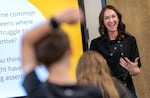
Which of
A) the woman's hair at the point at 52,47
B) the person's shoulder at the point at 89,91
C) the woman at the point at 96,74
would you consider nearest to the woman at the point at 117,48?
the woman at the point at 96,74

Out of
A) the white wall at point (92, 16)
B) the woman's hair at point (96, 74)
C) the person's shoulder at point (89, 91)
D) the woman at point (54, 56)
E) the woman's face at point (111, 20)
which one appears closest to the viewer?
the woman at point (54, 56)

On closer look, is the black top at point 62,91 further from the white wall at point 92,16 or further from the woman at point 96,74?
the white wall at point 92,16

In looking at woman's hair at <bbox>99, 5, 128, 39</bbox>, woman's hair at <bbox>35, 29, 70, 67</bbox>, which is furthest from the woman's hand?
woman's hair at <bbox>35, 29, 70, 67</bbox>

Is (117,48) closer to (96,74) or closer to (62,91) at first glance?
(96,74)

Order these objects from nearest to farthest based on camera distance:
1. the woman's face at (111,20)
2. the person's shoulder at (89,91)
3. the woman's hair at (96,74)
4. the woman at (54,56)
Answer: the woman at (54,56)
the person's shoulder at (89,91)
the woman's hair at (96,74)
the woman's face at (111,20)

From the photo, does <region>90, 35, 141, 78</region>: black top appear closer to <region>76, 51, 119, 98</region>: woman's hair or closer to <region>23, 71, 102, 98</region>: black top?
<region>76, 51, 119, 98</region>: woman's hair

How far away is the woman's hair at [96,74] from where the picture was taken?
7.29 ft

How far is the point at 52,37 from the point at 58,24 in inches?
2.7

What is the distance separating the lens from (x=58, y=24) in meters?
1.40

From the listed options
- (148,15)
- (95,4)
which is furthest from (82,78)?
(148,15)

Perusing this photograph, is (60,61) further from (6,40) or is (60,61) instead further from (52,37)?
(6,40)

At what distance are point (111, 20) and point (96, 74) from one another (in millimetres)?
1199

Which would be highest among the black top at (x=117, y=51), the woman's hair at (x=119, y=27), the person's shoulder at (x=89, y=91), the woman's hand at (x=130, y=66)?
the woman's hair at (x=119, y=27)

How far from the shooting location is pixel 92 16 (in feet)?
13.1
